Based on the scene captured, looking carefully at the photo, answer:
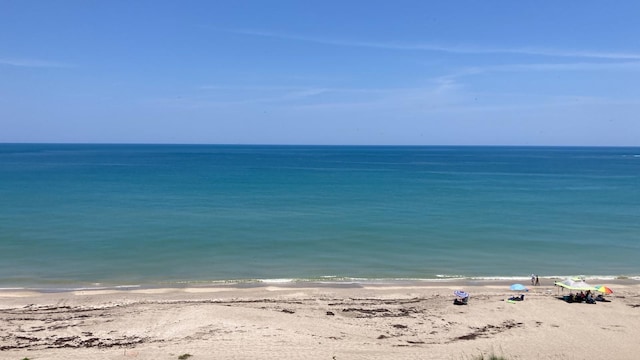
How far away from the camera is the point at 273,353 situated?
15.5 m

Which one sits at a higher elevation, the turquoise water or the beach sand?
the turquoise water

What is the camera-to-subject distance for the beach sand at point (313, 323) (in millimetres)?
16031

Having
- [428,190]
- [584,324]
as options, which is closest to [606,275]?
[584,324]

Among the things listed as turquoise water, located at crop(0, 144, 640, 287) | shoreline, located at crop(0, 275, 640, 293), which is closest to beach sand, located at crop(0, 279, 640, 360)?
shoreline, located at crop(0, 275, 640, 293)

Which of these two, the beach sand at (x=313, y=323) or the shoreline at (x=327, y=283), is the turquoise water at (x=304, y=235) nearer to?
the shoreline at (x=327, y=283)

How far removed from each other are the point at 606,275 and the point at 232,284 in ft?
65.1

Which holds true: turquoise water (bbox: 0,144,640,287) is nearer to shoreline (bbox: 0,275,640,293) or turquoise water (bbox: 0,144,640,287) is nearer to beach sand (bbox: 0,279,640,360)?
shoreline (bbox: 0,275,640,293)

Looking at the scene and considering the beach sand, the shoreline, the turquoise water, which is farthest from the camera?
the turquoise water

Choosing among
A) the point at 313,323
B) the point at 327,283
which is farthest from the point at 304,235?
the point at 313,323

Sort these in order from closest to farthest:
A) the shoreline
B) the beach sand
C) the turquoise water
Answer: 1. the beach sand
2. the shoreline
3. the turquoise water

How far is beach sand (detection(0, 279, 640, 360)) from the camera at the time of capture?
16031mm

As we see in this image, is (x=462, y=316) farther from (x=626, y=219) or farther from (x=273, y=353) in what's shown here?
(x=626, y=219)

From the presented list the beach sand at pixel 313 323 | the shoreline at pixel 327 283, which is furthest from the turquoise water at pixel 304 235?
the beach sand at pixel 313 323

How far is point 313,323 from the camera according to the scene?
18922 mm
